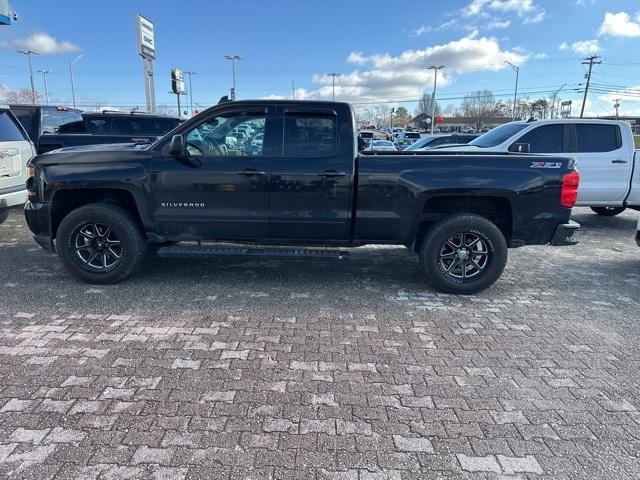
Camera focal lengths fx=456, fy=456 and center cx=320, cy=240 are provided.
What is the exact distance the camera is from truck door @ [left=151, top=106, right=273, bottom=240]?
4.75 metres

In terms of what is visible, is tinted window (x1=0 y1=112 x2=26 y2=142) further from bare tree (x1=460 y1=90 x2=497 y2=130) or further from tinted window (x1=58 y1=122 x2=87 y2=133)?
bare tree (x1=460 y1=90 x2=497 y2=130)

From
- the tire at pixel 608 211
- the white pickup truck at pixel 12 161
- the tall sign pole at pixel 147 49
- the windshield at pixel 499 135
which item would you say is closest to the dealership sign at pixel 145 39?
the tall sign pole at pixel 147 49

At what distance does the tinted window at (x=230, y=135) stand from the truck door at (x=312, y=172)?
240 millimetres

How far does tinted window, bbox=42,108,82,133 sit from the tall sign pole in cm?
878

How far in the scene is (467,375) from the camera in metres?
3.24

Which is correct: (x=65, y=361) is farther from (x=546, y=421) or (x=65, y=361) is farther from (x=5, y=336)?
(x=546, y=421)

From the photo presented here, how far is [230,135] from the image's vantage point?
481 cm

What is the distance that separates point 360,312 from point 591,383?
193cm

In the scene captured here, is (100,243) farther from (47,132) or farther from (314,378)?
(47,132)

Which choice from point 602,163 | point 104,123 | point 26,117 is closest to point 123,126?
point 104,123

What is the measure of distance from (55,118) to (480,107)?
9063 centimetres

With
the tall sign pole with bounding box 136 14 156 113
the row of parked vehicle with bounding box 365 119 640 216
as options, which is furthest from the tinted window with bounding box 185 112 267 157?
the tall sign pole with bounding box 136 14 156 113

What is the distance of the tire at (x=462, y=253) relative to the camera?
15.5 ft

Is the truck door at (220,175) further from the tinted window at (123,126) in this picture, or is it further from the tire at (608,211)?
the tire at (608,211)
